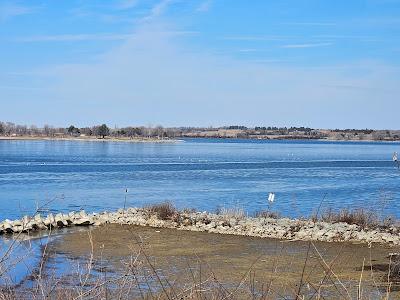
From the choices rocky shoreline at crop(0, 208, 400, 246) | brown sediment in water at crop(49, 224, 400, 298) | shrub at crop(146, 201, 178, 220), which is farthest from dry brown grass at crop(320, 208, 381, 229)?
shrub at crop(146, 201, 178, 220)

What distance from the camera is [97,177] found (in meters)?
56.2

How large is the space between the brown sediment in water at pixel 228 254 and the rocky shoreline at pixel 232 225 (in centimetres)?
63

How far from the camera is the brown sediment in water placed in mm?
13609

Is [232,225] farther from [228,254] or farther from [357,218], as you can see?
[228,254]

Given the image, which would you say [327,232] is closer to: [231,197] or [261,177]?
[231,197]

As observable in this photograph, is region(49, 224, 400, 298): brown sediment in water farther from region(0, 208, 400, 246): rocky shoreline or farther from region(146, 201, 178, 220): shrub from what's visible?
region(146, 201, 178, 220): shrub

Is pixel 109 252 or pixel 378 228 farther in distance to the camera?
pixel 378 228

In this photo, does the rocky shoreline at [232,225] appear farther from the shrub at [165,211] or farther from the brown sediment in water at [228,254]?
the brown sediment in water at [228,254]

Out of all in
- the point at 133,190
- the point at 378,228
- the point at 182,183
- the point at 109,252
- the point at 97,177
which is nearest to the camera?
the point at 109,252

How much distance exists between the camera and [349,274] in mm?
13969

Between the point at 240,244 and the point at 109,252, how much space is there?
404 centimetres

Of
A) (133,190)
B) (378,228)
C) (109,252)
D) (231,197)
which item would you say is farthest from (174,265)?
(133,190)

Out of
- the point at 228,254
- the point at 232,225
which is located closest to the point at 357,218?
the point at 232,225

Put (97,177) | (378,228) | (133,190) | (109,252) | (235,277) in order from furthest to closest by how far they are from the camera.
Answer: (97,177)
(133,190)
(378,228)
(109,252)
(235,277)
